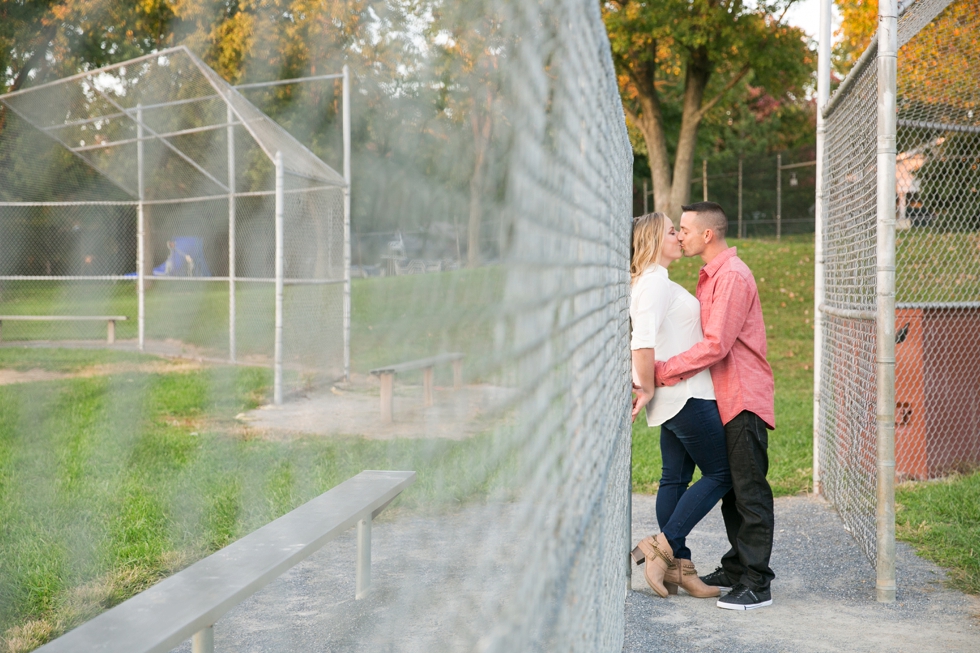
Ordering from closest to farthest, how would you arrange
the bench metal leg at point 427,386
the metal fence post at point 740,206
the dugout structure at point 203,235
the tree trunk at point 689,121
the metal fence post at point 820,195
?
the bench metal leg at point 427,386
the metal fence post at point 820,195
the dugout structure at point 203,235
the tree trunk at point 689,121
the metal fence post at point 740,206

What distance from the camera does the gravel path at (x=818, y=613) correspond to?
322 centimetres

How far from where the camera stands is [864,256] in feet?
14.3

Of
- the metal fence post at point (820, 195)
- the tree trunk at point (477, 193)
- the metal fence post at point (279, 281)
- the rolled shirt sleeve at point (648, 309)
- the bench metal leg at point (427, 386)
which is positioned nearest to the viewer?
the tree trunk at point (477, 193)

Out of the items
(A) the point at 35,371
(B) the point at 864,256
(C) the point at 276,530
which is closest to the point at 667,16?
(B) the point at 864,256

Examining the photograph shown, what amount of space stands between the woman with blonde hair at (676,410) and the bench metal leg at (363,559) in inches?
45.6

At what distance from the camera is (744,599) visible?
3.56 m

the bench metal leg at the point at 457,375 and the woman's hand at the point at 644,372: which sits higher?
the bench metal leg at the point at 457,375

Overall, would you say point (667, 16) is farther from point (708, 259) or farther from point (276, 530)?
point (276, 530)

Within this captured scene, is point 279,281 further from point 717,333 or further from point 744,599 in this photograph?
point 744,599

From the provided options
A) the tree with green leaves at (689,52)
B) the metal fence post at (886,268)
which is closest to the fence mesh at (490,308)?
the metal fence post at (886,268)

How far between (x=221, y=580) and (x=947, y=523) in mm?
3898

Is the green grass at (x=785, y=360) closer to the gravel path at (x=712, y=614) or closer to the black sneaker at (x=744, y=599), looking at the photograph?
the gravel path at (x=712, y=614)

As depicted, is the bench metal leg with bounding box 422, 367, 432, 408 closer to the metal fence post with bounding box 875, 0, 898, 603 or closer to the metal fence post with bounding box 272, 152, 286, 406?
the metal fence post with bounding box 875, 0, 898, 603

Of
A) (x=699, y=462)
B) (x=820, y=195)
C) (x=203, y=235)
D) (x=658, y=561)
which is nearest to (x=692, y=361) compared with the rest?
(x=699, y=462)
